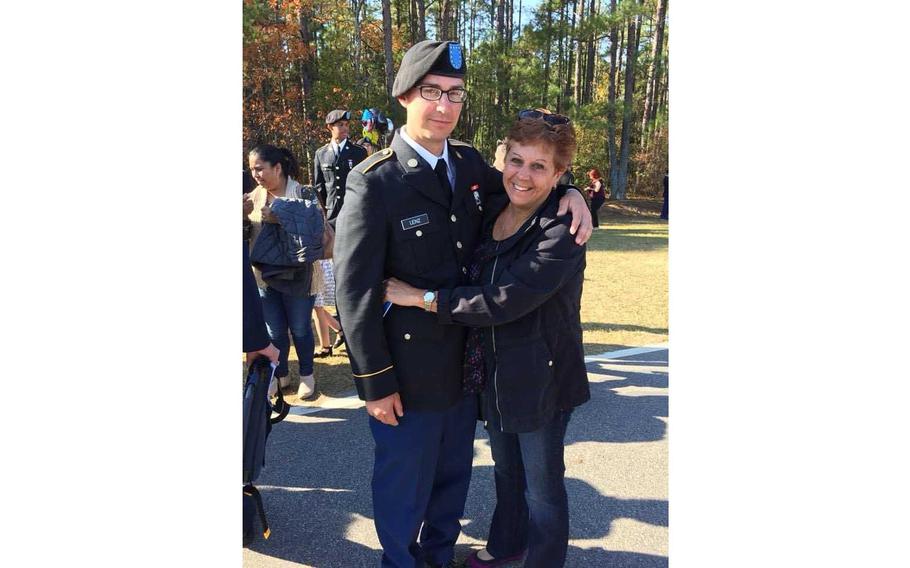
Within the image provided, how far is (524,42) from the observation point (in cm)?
2725

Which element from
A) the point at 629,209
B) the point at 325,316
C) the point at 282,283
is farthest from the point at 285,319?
the point at 629,209

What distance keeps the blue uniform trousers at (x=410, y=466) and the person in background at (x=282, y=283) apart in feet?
5.74

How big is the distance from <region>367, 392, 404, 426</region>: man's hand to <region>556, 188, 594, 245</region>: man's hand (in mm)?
844

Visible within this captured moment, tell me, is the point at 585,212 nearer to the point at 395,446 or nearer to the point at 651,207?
the point at 395,446

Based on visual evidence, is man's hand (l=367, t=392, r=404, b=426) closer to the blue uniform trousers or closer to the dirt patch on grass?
the blue uniform trousers

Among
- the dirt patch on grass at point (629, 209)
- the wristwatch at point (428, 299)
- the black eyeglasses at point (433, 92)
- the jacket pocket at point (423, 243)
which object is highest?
the dirt patch on grass at point (629, 209)

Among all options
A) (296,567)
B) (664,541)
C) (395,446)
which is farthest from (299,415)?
(664,541)

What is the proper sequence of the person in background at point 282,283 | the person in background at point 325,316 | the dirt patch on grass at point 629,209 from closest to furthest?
the person in background at point 282,283, the person in background at point 325,316, the dirt patch on grass at point 629,209

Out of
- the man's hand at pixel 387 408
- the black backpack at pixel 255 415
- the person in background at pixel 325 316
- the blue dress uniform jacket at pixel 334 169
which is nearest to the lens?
the man's hand at pixel 387 408

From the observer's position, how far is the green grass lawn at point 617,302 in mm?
5246

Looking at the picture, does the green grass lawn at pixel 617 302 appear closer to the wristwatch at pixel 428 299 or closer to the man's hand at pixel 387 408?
the man's hand at pixel 387 408

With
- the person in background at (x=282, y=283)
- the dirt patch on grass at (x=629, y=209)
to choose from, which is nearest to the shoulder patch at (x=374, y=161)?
the person in background at (x=282, y=283)

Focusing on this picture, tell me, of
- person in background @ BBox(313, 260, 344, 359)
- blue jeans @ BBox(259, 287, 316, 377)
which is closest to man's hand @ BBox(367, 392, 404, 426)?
blue jeans @ BBox(259, 287, 316, 377)

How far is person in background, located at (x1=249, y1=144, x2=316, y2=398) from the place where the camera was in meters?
4.03
